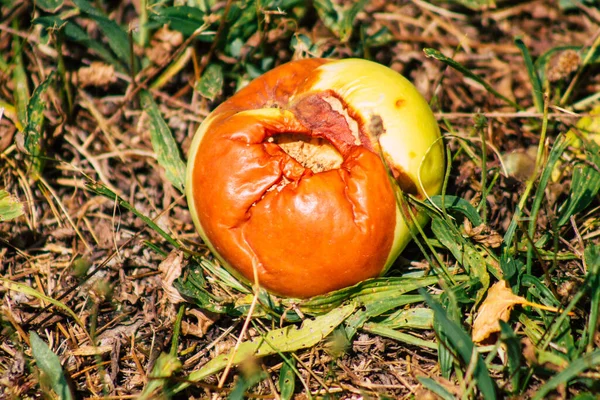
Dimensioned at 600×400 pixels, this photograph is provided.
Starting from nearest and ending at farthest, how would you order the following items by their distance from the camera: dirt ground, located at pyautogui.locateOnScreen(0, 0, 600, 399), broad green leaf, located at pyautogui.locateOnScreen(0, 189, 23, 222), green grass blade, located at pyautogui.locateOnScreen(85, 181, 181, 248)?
dirt ground, located at pyautogui.locateOnScreen(0, 0, 600, 399), green grass blade, located at pyautogui.locateOnScreen(85, 181, 181, 248), broad green leaf, located at pyautogui.locateOnScreen(0, 189, 23, 222)

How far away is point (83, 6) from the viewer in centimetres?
338

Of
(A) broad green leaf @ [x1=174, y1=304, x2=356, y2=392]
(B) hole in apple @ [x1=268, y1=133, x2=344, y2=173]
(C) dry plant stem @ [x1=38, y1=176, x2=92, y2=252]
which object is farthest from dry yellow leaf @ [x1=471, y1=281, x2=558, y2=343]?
(C) dry plant stem @ [x1=38, y1=176, x2=92, y2=252]

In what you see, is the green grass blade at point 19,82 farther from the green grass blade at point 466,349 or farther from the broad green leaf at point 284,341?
the green grass blade at point 466,349

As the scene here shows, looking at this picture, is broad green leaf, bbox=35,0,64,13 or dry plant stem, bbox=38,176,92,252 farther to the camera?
broad green leaf, bbox=35,0,64,13

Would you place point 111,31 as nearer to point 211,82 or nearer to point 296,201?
point 211,82

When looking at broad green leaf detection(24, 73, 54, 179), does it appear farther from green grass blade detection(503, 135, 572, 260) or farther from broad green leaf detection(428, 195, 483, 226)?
green grass blade detection(503, 135, 572, 260)

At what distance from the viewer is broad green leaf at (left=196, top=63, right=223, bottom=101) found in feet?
11.1

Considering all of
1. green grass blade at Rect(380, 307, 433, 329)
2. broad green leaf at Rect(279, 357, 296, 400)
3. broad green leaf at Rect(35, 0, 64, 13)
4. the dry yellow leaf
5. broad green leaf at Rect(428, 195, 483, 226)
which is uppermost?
broad green leaf at Rect(35, 0, 64, 13)

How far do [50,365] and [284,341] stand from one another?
42.8 inches

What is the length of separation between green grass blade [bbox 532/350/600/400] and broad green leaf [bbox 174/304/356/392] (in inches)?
35.0

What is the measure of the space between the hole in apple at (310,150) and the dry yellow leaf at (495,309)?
3.15ft

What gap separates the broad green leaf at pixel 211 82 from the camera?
3.39m

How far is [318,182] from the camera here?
92.5 inches

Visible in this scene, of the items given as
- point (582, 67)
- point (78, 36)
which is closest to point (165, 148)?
point (78, 36)
